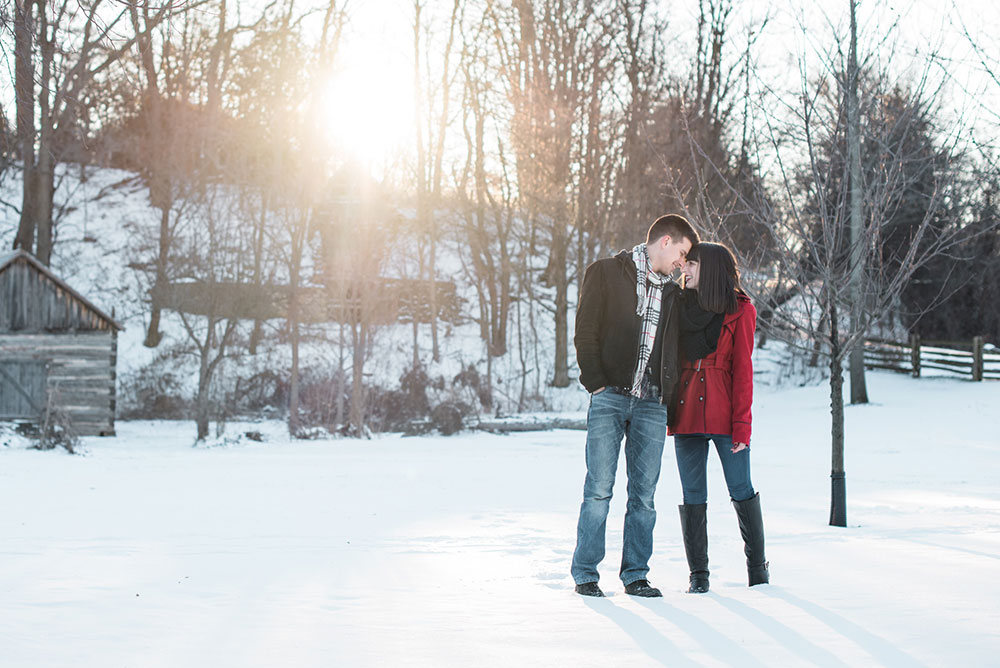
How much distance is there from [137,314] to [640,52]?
16746 millimetres

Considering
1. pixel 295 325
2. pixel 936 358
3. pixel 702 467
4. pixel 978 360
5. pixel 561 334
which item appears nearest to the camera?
pixel 702 467

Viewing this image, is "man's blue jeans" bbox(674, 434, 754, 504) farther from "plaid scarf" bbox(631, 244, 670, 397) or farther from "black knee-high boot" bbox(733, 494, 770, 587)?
"plaid scarf" bbox(631, 244, 670, 397)

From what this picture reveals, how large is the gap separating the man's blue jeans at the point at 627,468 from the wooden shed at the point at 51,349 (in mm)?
20152

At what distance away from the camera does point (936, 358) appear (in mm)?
27078

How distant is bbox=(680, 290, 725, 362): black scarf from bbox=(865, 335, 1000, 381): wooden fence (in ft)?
70.9

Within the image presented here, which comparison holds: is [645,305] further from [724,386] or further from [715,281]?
[724,386]

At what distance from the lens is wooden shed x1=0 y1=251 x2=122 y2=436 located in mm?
22828

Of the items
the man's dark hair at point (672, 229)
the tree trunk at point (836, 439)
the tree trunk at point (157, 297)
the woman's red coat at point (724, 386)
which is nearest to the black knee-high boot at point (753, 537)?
the woman's red coat at point (724, 386)

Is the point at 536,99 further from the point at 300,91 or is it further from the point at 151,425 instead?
the point at 151,425

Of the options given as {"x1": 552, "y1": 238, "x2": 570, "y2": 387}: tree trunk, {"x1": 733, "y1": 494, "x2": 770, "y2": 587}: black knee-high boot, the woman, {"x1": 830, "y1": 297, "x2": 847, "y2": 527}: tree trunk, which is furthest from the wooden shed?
{"x1": 733, "y1": 494, "x2": 770, "y2": 587}: black knee-high boot

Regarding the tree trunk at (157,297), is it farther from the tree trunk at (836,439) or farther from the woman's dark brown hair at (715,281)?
the woman's dark brown hair at (715,281)

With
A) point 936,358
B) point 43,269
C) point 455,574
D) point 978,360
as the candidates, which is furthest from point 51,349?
point 978,360

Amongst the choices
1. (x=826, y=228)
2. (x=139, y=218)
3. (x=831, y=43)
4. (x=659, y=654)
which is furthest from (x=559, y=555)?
(x=139, y=218)

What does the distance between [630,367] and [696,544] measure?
980 mm
